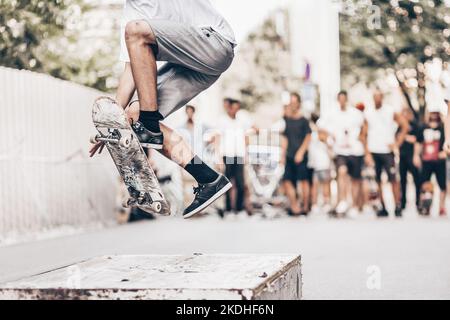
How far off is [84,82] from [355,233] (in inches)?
273

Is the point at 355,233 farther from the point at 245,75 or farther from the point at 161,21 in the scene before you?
the point at 245,75

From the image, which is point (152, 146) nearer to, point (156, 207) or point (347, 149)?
point (156, 207)

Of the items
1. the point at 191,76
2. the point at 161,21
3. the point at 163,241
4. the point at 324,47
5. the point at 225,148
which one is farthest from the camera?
the point at 324,47

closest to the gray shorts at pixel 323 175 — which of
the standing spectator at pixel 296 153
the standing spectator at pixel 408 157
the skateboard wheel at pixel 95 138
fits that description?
the standing spectator at pixel 296 153

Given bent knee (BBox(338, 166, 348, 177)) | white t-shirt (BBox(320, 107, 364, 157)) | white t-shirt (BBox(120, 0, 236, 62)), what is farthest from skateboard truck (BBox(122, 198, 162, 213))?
bent knee (BBox(338, 166, 348, 177))

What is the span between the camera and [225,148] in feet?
51.4

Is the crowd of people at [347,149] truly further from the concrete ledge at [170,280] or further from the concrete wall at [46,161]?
the concrete ledge at [170,280]

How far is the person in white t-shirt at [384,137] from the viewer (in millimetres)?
14781

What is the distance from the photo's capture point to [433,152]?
1532 centimetres

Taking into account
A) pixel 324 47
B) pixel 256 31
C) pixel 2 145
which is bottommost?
pixel 2 145

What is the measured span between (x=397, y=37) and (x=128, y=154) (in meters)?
21.9

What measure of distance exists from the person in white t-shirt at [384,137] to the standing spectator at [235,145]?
2.20 metres

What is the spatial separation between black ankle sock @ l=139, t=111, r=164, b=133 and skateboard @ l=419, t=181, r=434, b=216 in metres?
10.9

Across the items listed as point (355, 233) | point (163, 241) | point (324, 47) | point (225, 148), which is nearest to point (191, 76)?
point (163, 241)
